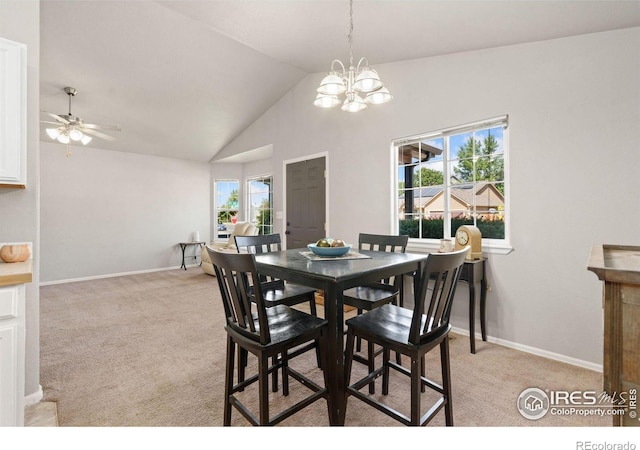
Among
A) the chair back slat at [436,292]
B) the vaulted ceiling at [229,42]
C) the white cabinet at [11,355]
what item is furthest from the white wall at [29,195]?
the chair back slat at [436,292]

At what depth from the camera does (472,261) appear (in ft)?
8.60

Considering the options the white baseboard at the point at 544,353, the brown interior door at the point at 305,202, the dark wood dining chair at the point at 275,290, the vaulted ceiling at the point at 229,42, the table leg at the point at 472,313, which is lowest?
the white baseboard at the point at 544,353

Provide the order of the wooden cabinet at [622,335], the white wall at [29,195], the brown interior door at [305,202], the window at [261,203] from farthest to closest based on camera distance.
Result: the window at [261,203] → the brown interior door at [305,202] → the white wall at [29,195] → the wooden cabinet at [622,335]

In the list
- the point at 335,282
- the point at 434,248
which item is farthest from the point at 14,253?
the point at 434,248

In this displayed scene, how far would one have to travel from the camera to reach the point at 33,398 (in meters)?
1.87

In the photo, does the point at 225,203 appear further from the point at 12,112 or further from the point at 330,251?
the point at 330,251

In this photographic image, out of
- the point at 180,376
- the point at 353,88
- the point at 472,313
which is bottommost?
the point at 180,376

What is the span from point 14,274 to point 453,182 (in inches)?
133

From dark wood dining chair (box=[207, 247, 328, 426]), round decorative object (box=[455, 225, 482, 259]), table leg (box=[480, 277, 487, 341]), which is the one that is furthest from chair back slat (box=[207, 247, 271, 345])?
table leg (box=[480, 277, 487, 341])

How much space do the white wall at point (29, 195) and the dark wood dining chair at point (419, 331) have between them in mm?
1991

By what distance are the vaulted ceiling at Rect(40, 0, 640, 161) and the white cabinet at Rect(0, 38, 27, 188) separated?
178 cm

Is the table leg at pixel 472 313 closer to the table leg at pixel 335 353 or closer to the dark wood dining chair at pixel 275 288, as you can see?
the dark wood dining chair at pixel 275 288

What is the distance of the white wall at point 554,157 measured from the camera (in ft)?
7.04

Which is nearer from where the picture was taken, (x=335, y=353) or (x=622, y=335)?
(x=622, y=335)
